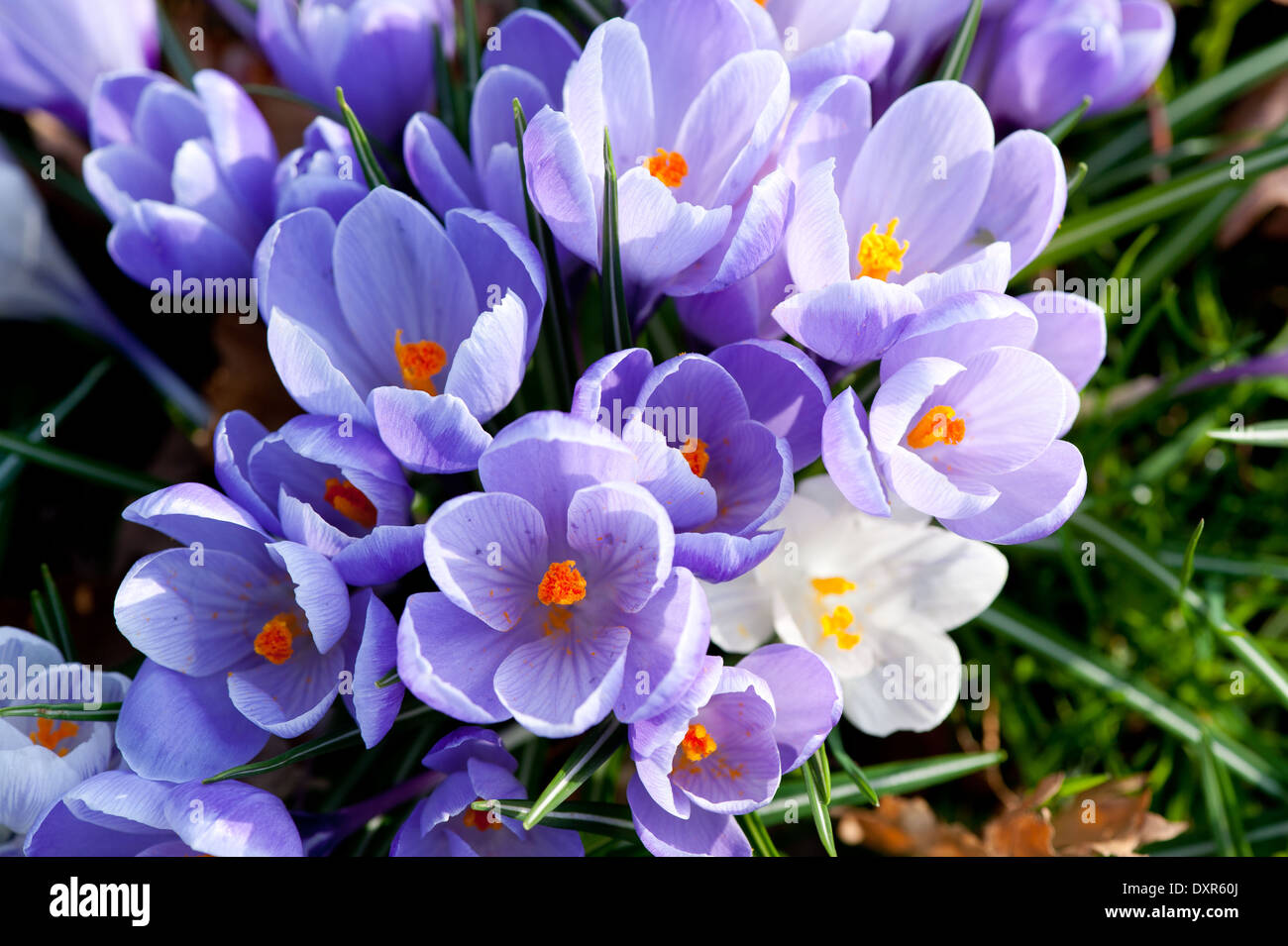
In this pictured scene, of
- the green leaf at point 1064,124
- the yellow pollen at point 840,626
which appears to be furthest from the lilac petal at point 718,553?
the green leaf at point 1064,124

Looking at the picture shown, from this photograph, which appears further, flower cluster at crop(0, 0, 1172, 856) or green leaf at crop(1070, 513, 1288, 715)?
green leaf at crop(1070, 513, 1288, 715)

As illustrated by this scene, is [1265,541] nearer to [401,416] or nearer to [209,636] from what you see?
[401,416]

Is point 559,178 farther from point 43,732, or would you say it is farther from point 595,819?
point 43,732

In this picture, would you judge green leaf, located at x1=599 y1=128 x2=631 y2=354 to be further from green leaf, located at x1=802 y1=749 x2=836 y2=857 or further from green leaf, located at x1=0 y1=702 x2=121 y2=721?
green leaf, located at x1=0 y1=702 x2=121 y2=721

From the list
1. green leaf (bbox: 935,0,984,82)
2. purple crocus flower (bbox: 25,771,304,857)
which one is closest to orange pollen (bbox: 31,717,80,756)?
purple crocus flower (bbox: 25,771,304,857)

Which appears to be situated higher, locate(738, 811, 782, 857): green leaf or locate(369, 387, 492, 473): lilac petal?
locate(369, 387, 492, 473): lilac petal

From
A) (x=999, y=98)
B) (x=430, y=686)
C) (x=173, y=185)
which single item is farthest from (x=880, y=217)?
(x=173, y=185)

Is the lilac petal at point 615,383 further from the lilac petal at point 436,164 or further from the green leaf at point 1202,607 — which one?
the green leaf at point 1202,607

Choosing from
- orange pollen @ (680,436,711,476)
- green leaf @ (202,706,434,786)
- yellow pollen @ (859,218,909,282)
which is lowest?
green leaf @ (202,706,434,786)
